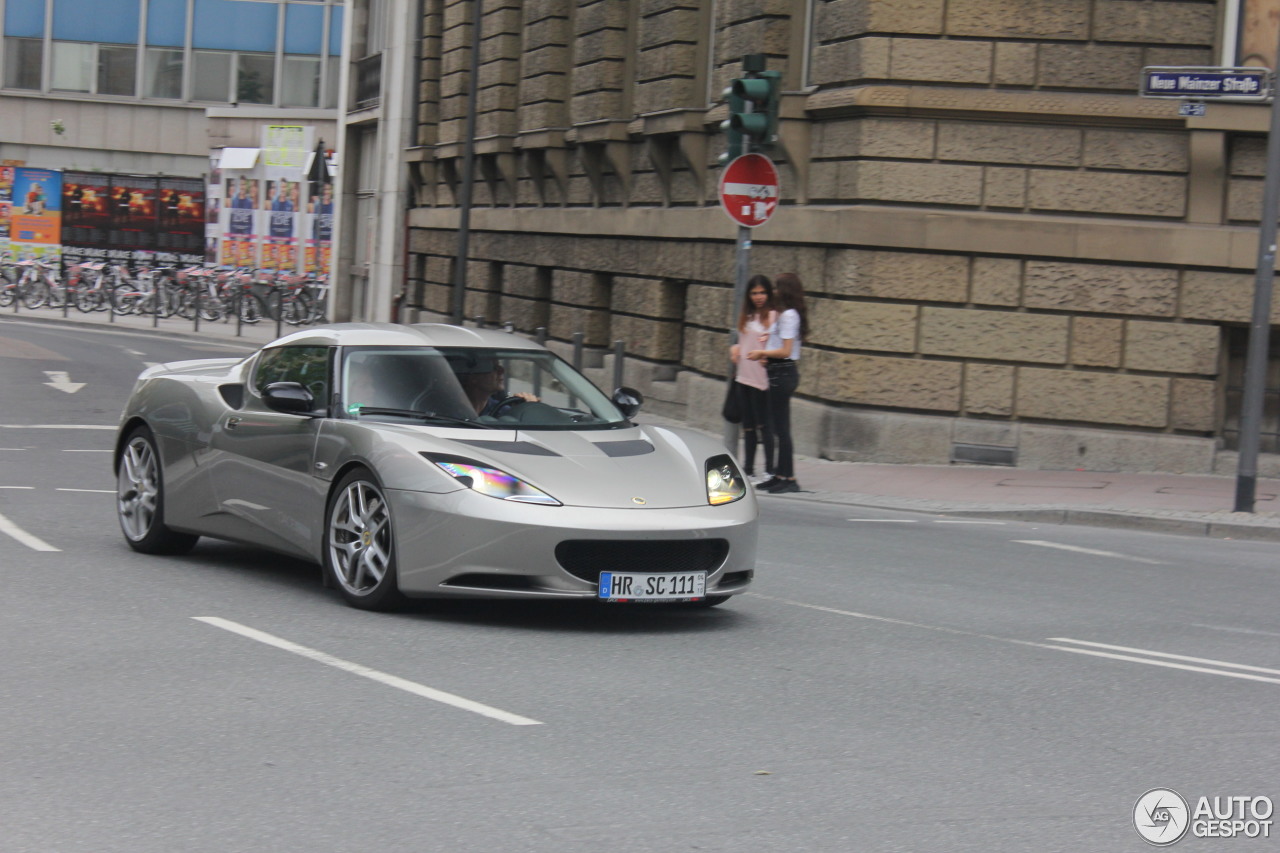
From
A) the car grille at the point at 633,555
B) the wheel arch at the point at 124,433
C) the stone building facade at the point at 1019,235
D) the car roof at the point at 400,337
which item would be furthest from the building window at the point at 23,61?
the car grille at the point at 633,555

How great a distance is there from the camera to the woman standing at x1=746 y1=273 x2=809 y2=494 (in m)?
14.8

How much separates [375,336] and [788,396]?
22.2 feet

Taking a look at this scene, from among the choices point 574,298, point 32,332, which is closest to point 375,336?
point 574,298

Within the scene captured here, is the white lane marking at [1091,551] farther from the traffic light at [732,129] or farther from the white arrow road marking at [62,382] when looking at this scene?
the white arrow road marking at [62,382]

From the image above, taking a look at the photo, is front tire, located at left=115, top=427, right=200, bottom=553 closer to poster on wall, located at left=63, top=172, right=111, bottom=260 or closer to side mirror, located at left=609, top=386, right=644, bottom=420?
side mirror, located at left=609, top=386, right=644, bottom=420

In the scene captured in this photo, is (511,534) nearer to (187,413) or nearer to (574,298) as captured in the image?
(187,413)

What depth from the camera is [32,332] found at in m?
33.4

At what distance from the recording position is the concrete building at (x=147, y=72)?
5900 cm

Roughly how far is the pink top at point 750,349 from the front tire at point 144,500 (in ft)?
20.9

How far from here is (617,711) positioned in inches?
239

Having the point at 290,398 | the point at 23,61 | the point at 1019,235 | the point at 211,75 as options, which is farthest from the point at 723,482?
the point at 23,61

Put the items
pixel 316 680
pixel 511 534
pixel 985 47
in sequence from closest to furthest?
pixel 316 680 < pixel 511 534 < pixel 985 47

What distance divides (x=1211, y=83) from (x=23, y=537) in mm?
9560

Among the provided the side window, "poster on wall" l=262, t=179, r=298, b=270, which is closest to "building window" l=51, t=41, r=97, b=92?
"poster on wall" l=262, t=179, r=298, b=270
